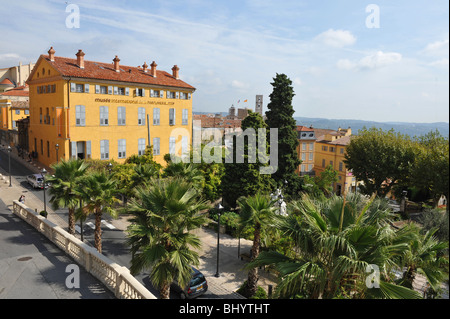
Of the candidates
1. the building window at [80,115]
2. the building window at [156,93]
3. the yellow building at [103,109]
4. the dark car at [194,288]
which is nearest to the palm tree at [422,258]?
the dark car at [194,288]

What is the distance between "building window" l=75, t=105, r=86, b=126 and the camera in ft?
129

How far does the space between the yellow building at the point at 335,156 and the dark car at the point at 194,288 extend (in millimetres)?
48382

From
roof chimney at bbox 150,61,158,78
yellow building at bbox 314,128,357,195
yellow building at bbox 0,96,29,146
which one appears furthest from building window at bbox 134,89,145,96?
yellow building at bbox 314,128,357,195

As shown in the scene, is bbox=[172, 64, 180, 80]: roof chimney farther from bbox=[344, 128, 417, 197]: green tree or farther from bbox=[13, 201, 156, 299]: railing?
bbox=[13, 201, 156, 299]: railing

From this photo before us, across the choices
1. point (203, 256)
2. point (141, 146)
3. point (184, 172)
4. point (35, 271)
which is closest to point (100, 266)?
point (35, 271)

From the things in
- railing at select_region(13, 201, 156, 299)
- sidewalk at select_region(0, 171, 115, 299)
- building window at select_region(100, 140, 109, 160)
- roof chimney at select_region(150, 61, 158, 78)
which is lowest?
sidewalk at select_region(0, 171, 115, 299)

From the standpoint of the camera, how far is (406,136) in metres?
39.7

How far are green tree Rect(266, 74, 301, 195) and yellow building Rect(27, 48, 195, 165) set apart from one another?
1659 centimetres

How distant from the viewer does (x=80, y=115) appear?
130 feet

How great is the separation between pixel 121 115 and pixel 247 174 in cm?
2103

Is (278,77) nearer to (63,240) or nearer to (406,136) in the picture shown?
(406,136)

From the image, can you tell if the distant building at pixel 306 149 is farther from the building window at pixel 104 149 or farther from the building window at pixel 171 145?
the building window at pixel 104 149
